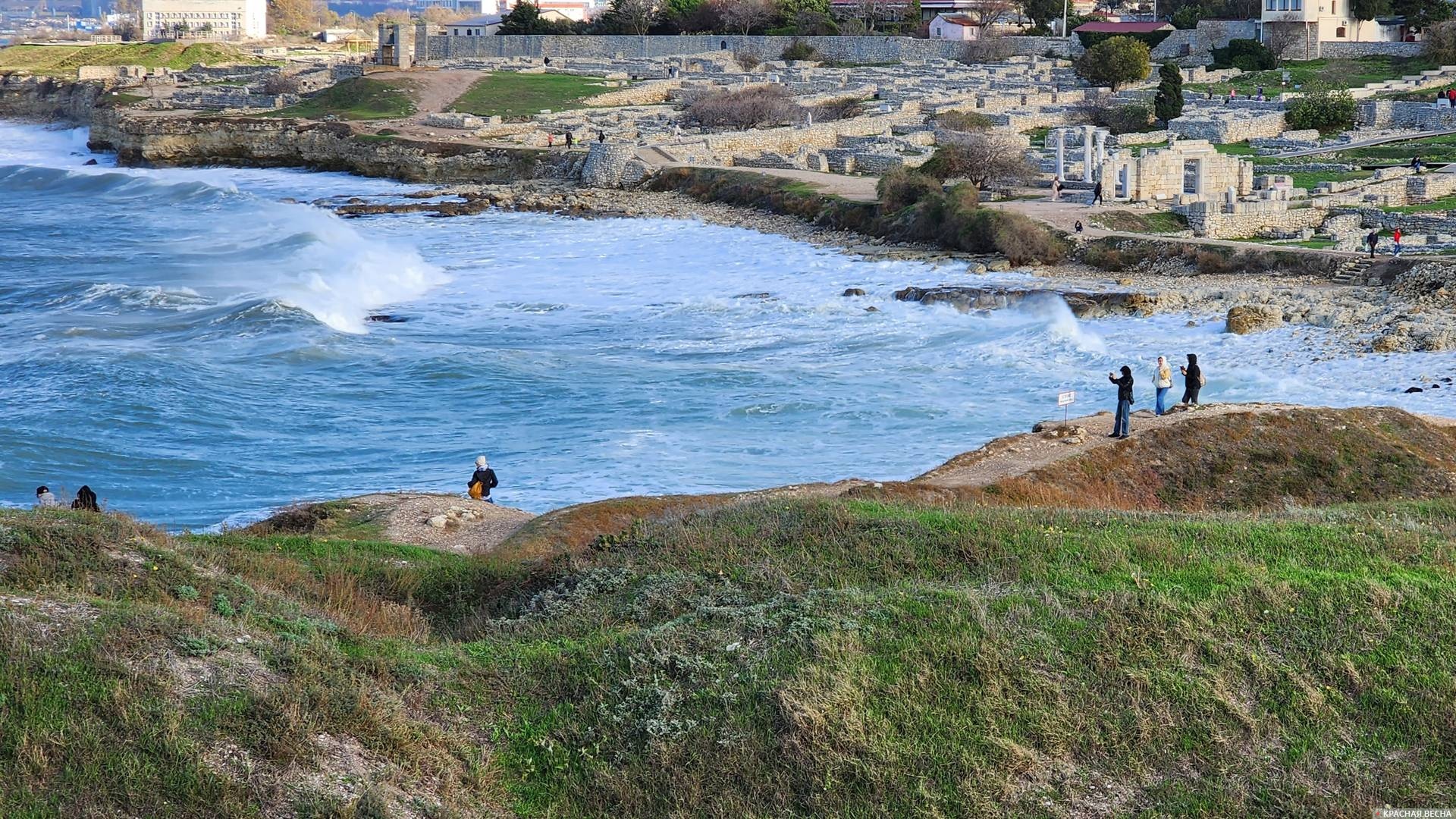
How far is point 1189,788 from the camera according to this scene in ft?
25.3

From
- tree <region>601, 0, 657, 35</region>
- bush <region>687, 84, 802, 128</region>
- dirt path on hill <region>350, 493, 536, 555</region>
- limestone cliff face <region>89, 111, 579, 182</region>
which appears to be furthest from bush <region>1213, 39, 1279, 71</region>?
dirt path on hill <region>350, 493, 536, 555</region>

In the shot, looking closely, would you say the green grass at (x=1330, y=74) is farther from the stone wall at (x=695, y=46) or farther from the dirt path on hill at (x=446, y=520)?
the dirt path on hill at (x=446, y=520)

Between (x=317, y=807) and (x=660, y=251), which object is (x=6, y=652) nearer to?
(x=317, y=807)

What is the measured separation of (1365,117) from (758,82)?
31587 mm

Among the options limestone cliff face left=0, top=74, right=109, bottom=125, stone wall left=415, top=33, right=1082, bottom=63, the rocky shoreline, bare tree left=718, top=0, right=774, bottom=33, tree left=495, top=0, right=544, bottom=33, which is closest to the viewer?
the rocky shoreline

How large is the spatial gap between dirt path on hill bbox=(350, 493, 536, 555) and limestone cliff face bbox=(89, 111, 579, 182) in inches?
1643

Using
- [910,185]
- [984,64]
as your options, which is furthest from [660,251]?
[984,64]

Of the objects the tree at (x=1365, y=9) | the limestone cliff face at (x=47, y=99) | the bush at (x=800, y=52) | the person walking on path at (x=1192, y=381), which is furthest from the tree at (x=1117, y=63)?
the limestone cliff face at (x=47, y=99)

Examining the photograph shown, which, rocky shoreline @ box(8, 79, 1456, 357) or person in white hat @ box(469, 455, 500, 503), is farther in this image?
rocky shoreline @ box(8, 79, 1456, 357)

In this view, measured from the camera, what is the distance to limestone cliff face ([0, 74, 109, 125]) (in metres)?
87.1

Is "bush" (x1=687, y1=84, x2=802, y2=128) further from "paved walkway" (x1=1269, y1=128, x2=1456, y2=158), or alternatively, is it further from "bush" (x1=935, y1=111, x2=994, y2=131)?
"paved walkway" (x1=1269, y1=128, x2=1456, y2=158)

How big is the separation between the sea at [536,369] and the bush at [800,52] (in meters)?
50.8

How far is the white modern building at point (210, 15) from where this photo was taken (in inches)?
7146

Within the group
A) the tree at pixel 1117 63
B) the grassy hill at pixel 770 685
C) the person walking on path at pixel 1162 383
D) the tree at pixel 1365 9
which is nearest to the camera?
the grassy hill at pixel 770 685
